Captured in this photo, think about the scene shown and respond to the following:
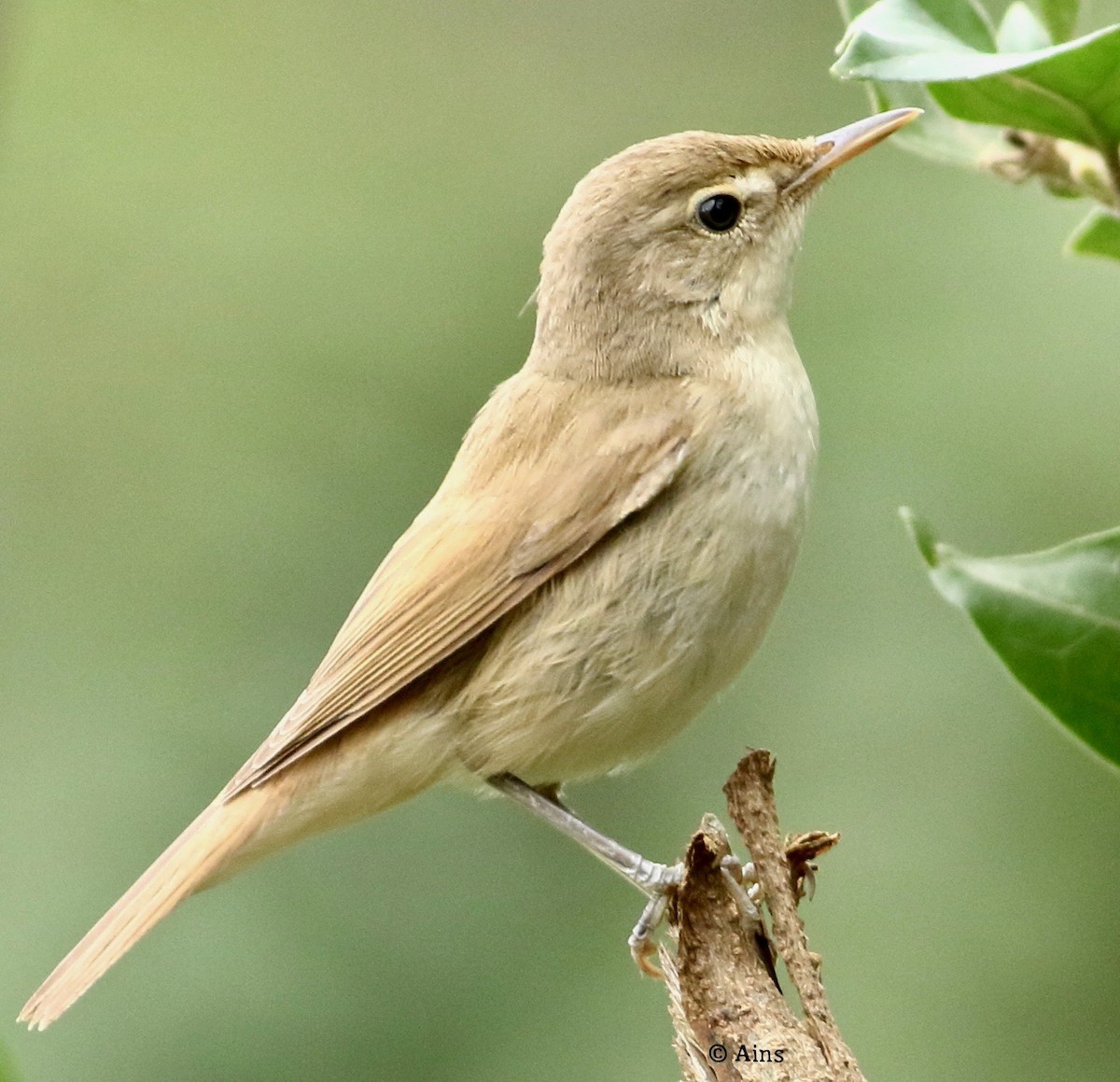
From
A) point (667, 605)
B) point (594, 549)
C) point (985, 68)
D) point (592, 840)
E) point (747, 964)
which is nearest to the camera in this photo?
point (985, 68)

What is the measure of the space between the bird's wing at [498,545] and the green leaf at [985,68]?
3.93 ft

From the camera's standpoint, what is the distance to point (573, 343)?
3354 mm

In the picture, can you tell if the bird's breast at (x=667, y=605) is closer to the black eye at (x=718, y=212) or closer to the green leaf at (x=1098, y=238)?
the black eye at (x=718, y=212)

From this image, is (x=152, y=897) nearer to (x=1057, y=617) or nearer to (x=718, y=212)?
(x=718, y=212)

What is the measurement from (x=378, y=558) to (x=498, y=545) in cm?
182

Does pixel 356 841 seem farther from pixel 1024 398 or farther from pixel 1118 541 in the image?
pixel 1118 541

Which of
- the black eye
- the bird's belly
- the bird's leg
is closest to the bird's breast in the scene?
the bird's belly

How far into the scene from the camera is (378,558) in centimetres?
487

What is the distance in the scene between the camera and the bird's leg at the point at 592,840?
305cm

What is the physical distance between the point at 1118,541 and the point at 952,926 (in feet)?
8.80

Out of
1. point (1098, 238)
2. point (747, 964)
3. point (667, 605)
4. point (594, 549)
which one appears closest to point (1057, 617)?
point (1098, 238)

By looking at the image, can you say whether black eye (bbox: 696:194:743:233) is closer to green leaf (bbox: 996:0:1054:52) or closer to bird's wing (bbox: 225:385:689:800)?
bird's wing (bbox: 225:385:689:800)

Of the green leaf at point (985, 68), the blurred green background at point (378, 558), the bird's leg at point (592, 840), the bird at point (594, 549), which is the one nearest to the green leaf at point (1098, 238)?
the green leaf at point (985, 68)

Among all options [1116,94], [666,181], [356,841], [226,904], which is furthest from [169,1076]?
[1116,94]
